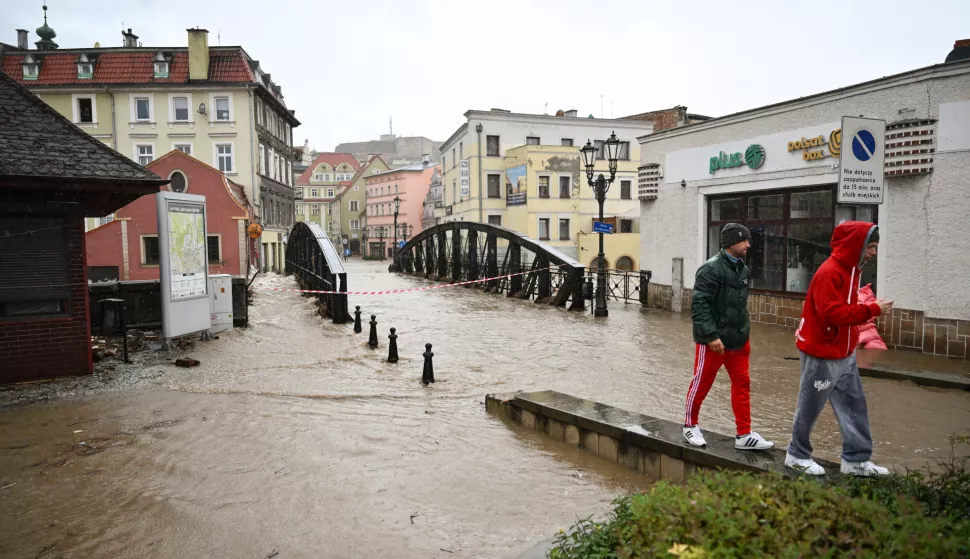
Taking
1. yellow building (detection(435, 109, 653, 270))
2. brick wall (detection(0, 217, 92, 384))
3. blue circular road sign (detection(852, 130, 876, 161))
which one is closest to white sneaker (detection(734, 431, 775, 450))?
blue circular road sign (detection(852, 130, 876, 161))

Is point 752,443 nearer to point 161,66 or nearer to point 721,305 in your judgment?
point 721,305

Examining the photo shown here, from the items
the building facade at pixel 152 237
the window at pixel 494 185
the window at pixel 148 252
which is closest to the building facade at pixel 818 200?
the building facade at pixel 152 237

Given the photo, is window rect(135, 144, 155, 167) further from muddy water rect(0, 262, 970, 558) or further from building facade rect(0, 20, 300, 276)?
muddy water rect(0, 262, 970, 558)

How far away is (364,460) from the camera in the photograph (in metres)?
5.70

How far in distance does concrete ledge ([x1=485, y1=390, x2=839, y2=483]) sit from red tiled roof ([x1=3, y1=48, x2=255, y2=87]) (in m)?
37.2

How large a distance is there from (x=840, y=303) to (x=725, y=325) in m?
0.91

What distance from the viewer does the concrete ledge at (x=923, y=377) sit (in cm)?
796

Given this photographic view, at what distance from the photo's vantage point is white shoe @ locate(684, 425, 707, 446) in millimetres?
4816

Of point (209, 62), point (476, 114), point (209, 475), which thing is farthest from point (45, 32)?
point (209, 475)

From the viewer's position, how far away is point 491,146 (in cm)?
4475

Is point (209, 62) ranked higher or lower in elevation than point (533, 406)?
higher

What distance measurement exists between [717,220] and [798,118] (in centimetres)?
313

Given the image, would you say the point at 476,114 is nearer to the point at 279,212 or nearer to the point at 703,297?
the point at 279,212

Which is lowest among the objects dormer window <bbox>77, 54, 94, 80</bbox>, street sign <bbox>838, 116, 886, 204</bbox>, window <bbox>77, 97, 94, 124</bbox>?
street sign <bbox>838, 116, 886, 204</bbox>
